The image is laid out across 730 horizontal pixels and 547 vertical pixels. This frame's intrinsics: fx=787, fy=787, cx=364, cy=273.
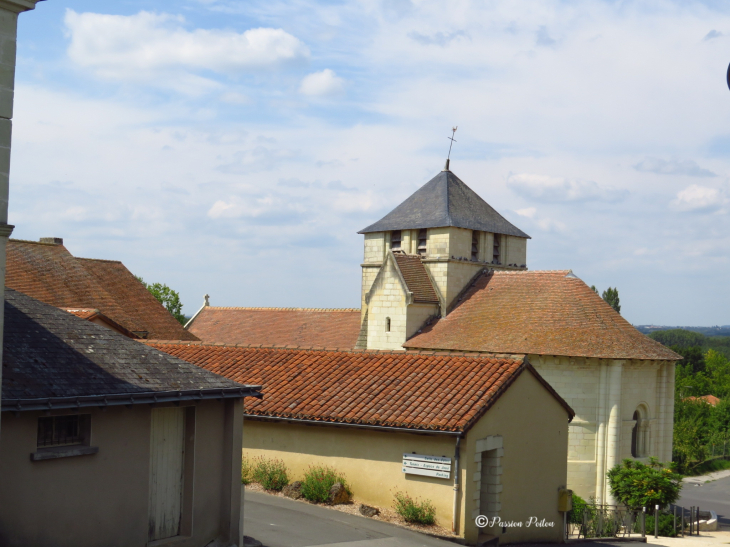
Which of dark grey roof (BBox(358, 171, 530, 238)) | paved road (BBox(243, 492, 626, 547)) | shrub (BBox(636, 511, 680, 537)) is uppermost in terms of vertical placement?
dark grey roof (BBox(358, 171, 530, 238))

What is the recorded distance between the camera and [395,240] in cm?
3644

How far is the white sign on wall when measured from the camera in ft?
50.0

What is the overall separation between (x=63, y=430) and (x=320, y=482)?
6.95 metres

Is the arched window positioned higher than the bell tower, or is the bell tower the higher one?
the bell tower

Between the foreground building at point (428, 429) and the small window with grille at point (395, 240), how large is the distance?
1703 cm

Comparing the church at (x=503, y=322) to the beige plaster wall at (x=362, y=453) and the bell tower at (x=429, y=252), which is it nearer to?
the bell tower at (x=429, y=252)

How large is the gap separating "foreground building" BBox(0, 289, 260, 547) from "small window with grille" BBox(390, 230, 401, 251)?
79.7ft

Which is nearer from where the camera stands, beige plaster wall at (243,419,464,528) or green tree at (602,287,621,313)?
beige plaster wall at (243,419,464,528)

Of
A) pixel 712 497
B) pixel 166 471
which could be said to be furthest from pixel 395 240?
pixel 166 471

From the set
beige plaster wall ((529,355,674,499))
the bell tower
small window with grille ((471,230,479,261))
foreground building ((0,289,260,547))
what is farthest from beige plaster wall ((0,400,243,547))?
small window with grille ((471,230,479,261))

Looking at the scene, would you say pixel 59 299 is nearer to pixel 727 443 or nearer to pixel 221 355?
pixel 221 355

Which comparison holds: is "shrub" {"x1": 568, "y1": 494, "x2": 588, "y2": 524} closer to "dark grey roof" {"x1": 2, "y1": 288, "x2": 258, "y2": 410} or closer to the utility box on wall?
the utility box on wall

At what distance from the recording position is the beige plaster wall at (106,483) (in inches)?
372

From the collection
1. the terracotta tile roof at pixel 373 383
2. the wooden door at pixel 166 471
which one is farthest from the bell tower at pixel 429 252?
the wooden door at pixel 166 471
